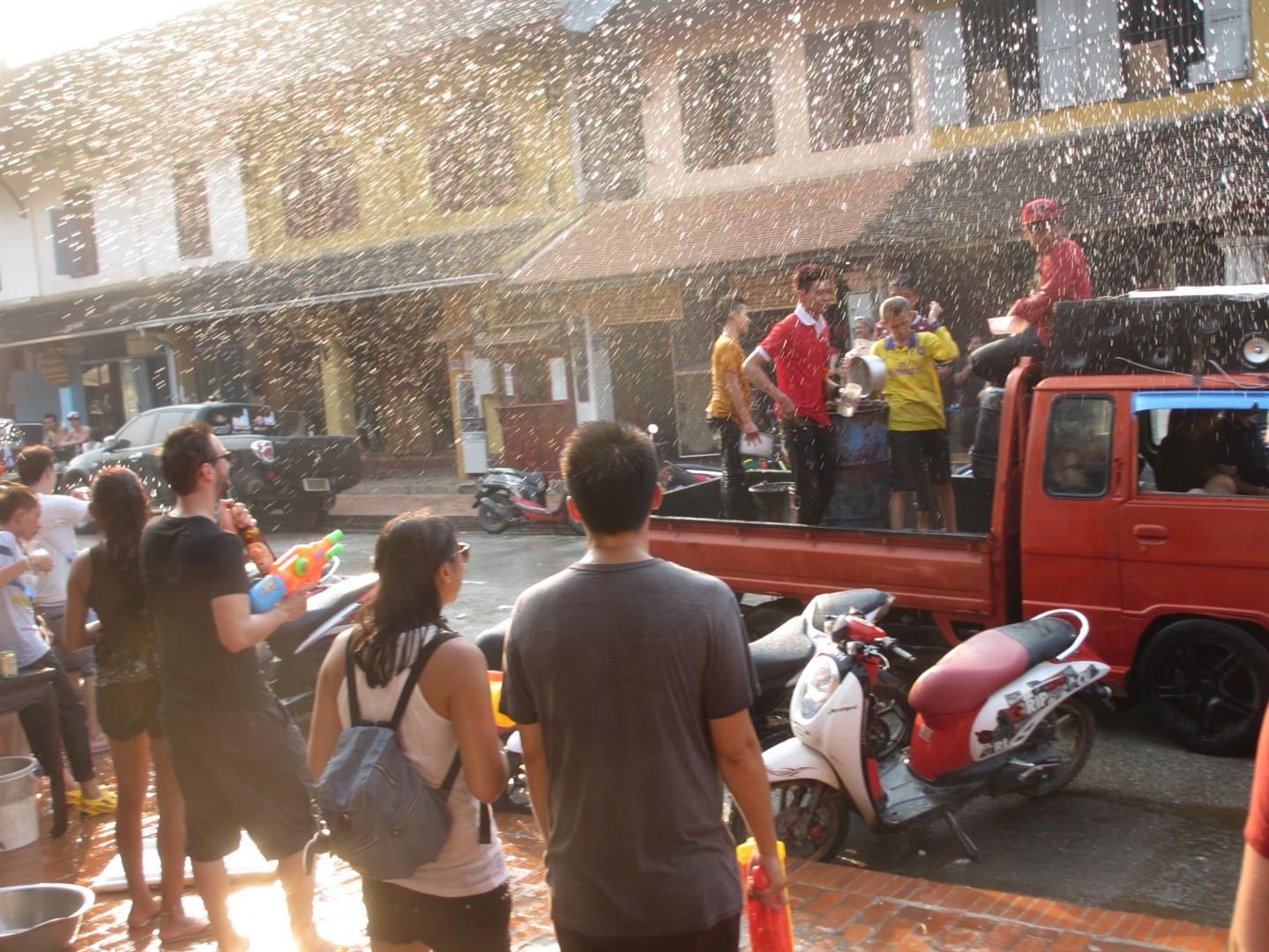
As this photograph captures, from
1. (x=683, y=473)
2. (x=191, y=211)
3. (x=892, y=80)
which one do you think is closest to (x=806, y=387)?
(x=683, y=473)

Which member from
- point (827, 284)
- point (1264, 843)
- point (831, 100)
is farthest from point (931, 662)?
point (831, 100)

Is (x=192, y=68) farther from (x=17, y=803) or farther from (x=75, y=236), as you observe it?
(x=17, y=803)

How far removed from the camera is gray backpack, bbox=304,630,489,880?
2.92m

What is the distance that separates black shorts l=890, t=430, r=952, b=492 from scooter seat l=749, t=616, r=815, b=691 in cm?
269

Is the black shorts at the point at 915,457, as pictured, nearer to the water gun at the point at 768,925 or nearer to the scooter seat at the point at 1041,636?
the scooter seat at the point at 1041,636

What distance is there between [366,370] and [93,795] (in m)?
20.8

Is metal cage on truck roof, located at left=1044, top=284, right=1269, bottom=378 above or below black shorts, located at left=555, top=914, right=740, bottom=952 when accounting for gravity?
above

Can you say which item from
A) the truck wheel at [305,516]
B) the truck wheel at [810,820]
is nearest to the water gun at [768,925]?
the truck wheel at [810,820]

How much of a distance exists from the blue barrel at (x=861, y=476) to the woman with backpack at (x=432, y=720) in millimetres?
4770

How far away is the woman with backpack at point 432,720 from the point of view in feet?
9.85

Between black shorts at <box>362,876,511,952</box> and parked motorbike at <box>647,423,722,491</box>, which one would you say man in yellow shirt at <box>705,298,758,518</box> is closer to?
parked motorbike at <box>647,423,722,491</box>

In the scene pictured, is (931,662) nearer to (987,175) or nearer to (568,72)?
(987,175)

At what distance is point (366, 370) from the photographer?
2656 cm

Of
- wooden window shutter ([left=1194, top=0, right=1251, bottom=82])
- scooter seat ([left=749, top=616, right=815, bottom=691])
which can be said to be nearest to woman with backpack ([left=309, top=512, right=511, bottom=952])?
scooter seat ([left=749, top=616, right=815, bottom=691])
